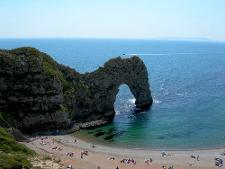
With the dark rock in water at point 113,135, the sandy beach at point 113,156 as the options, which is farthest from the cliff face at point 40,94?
the dark rock in water at point 113,135

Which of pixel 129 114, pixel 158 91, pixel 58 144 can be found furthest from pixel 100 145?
pixel 158 91

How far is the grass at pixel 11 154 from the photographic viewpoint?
4197 centimetres

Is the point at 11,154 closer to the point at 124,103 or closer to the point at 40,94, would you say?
the point at 40,94

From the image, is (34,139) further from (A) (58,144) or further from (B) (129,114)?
(B) (129,114)

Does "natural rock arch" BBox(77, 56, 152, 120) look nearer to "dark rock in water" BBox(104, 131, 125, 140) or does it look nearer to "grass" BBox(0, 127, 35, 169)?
"dark rock in water" BBox(104, 131, 125, 140)

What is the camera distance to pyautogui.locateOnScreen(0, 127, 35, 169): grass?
41972 millimetres

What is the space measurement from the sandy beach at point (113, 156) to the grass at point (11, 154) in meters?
7.62

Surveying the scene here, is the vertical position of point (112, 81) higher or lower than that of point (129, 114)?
higher

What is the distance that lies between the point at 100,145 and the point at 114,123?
52.0 ft

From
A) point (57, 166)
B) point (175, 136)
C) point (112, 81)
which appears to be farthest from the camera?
point (112, 81)

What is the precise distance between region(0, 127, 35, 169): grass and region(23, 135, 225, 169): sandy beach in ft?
25.0

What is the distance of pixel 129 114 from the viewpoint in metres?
97.6

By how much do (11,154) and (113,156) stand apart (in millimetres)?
22428

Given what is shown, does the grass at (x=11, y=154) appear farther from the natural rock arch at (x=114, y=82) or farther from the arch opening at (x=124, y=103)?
the arch opening at (x=124, y=103)
